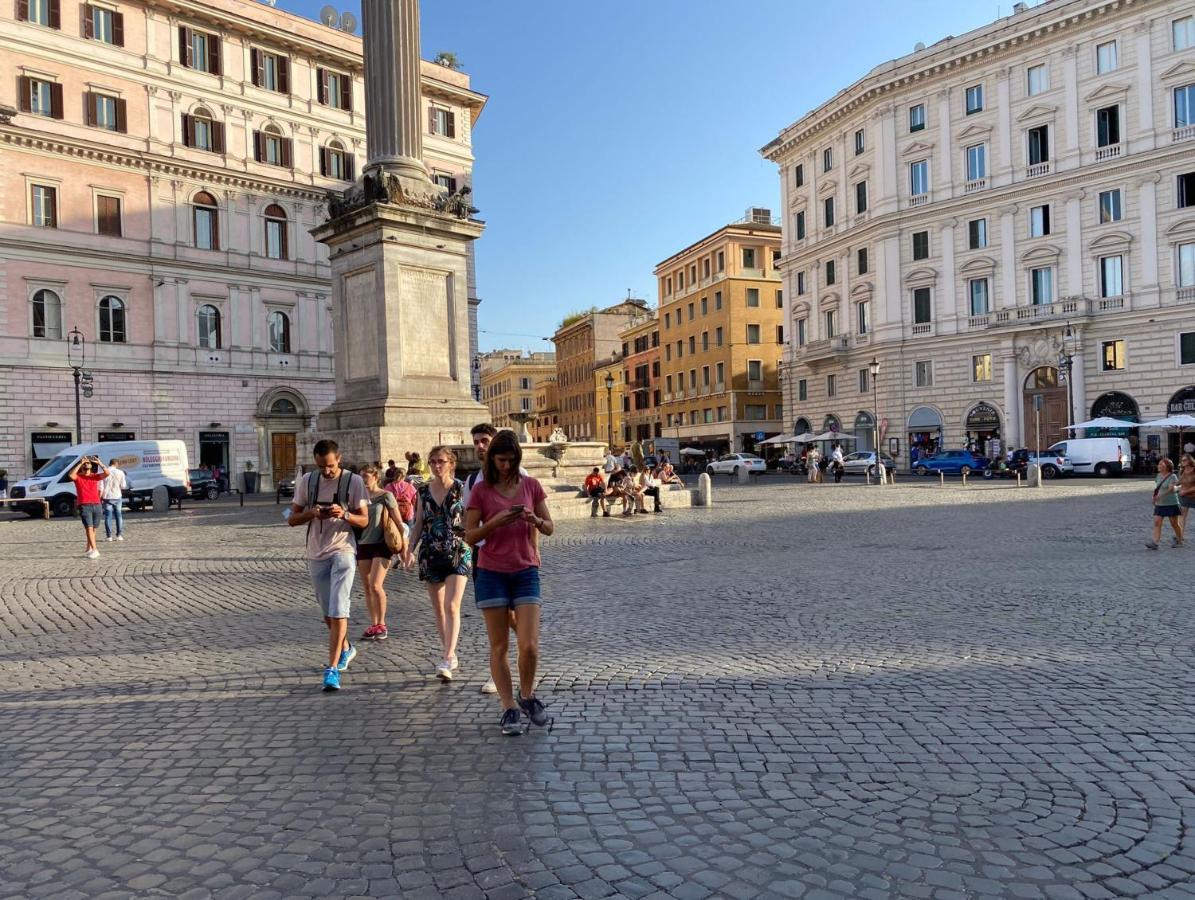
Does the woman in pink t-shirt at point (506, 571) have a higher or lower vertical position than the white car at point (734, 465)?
higher

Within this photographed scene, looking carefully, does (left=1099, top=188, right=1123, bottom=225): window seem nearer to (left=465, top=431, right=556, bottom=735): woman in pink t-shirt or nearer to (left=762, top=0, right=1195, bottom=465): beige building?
(left=762, top=0, right=1195, bottom=465): beige building

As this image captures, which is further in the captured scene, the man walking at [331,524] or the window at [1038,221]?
the window at [1038,221]

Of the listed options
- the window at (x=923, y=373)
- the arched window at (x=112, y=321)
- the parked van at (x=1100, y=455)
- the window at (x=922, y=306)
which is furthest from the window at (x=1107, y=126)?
the arched window at (x=112, y=321)

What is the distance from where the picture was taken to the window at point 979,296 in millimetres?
Result: 46562

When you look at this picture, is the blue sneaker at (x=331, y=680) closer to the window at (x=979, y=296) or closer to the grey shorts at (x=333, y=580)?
the grey shorts at (x=333, y=580)

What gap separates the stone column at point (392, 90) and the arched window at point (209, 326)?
86.3 feet

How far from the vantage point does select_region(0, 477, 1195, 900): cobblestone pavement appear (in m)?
3.36

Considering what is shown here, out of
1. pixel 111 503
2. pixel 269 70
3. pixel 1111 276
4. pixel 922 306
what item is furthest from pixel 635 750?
pixel 922 306

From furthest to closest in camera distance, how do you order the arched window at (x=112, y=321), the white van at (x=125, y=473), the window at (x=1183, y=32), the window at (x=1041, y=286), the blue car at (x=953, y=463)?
the window at (x=1041, y=286) < the blue car at (x=953, y=463) < the window at (x=1183, y=32) < the arched window at (x=112, y=321) < the white van at (x=125, y=473)

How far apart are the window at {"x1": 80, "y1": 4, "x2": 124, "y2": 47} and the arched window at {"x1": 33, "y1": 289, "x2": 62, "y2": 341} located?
11.4 metres

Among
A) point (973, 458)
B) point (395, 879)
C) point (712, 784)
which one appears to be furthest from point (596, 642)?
point (973, 458)

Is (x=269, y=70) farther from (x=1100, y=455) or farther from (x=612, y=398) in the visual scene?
(x=612, y=398)

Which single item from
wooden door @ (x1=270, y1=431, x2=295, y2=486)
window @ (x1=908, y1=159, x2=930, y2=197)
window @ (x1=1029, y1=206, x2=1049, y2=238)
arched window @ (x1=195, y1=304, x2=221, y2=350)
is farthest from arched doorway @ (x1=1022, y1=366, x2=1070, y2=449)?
arched window @ (x1=195, y1=304, x2=221, y2=350)

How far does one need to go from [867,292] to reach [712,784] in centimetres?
5068
